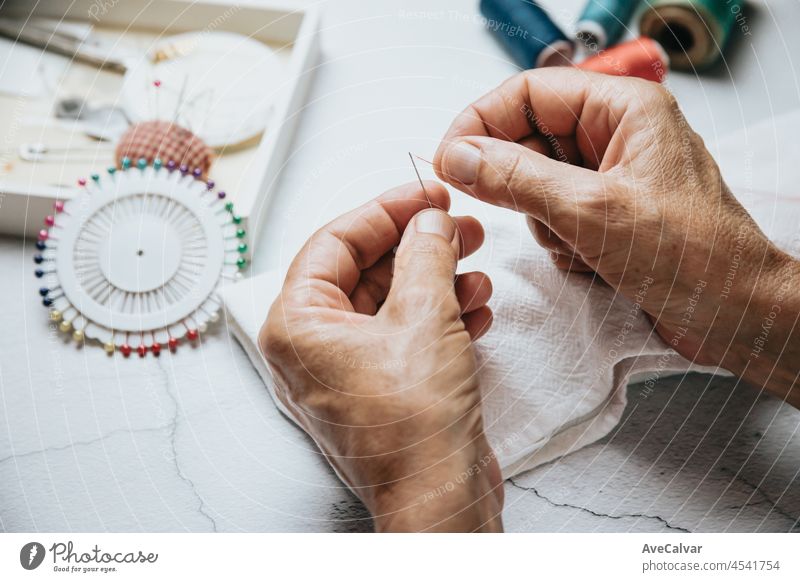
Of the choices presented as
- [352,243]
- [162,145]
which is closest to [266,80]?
[162,145]

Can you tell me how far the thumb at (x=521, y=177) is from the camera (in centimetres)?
44

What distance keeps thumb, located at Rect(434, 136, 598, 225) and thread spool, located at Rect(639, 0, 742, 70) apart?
1.01ft

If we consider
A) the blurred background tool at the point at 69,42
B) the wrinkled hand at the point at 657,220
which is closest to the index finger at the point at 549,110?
the wrinkled hand at the point at 657,220

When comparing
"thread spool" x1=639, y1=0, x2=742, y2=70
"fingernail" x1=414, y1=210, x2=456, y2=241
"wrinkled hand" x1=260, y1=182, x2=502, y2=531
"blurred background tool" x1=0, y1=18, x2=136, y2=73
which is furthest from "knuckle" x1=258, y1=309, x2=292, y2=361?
"thread spool" x1=639, y1=0, x2=742, y2=70

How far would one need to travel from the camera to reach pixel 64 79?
0.63 m

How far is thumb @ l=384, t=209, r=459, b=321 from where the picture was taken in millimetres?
414

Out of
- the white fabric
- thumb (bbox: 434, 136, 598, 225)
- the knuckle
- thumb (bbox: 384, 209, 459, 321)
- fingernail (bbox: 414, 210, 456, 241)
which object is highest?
thumb (bbox: 434, 136, 598, 225)

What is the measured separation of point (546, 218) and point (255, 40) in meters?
0.35

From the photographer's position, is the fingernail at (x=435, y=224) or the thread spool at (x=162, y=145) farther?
the thread spool at (x=162, y=145)

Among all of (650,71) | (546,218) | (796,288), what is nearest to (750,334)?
(796,288)

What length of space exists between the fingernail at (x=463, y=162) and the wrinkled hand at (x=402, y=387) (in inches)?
1.4

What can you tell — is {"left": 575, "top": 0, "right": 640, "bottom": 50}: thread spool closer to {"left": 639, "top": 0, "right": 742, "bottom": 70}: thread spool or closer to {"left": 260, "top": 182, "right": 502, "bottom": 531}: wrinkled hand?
{"left": 639, "top": 0, "right": 742, "bottom": 70}: thread spool

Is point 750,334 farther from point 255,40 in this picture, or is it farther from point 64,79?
point 64,79

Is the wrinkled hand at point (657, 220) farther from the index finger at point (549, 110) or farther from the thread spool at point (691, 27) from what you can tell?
the thread spool at point (691, 27)
